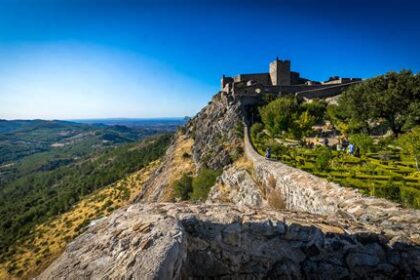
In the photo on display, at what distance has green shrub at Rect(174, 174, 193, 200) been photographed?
159 ft

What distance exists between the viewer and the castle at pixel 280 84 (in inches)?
2164

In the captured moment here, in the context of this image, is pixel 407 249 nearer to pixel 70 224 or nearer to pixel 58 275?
pixel 58 275

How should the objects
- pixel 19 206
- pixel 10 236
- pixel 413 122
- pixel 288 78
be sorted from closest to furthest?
1. pixel 413 122
2. pixel 288 78
3. pixel 10 236
4. pixel 19 206

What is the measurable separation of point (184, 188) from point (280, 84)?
33.3m

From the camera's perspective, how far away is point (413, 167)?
18.4m

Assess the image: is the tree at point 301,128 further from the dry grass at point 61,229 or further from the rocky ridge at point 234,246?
the dry grass at point 61,229

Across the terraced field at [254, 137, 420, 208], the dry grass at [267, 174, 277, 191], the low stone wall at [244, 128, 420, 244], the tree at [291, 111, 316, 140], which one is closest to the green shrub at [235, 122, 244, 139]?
the tree at [291, 111, 316, 140]

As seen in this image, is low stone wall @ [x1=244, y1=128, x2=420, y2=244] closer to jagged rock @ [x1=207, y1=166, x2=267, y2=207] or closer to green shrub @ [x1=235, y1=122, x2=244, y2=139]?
jagged rock @ [x1=207, y1=166, x2=267, y2=207]

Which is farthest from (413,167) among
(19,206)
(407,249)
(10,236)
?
(19,206)

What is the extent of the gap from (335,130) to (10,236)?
345 ft

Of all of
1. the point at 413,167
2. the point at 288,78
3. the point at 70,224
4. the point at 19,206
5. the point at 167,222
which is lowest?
the point at 19,206

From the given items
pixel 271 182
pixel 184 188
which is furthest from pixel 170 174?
pixel 271 182

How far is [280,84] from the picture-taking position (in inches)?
2584

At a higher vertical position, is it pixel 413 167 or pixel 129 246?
pixel 129 246
